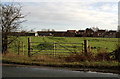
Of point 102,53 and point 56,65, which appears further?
point 102,53

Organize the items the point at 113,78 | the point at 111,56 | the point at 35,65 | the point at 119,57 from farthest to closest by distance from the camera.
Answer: the point at 111,56 → the point at 119,57 → the point at 35,65 → the point at 113,78

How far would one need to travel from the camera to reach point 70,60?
10.0m

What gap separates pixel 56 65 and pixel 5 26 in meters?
7.16

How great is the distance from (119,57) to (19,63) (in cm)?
752

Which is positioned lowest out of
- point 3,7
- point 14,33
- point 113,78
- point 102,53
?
point 113,78

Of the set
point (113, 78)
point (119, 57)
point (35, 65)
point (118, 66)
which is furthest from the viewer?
point (119, 57)

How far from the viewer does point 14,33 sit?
1296cm

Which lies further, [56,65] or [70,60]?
[70,60]

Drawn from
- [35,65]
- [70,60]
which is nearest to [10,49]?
[35,65]

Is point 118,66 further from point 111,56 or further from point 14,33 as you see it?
point 14,33

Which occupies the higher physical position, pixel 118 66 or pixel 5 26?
pixel 5 26

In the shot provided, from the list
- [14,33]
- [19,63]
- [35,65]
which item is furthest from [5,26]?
[35,65]

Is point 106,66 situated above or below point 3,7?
below

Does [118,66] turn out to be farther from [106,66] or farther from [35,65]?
[35,65]
